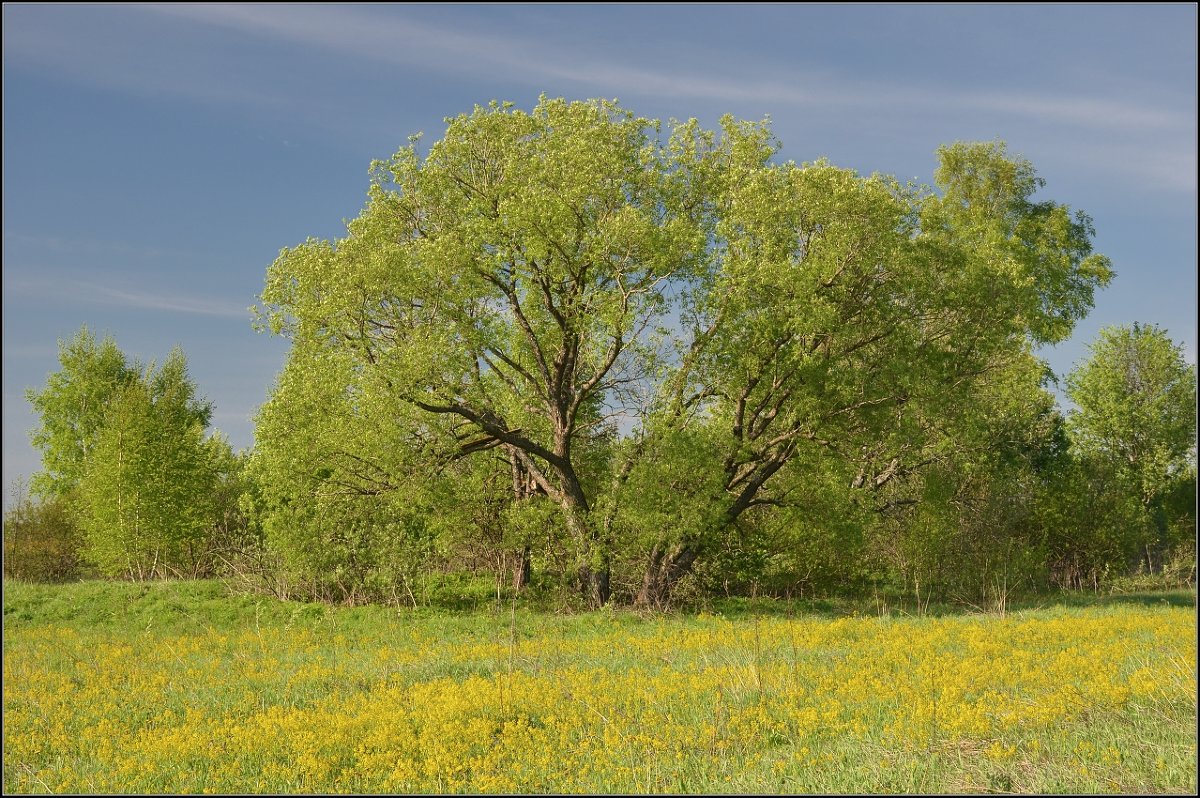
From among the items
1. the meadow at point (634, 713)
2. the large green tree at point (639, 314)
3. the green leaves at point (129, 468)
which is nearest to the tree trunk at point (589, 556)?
the large green tree at point (639, 314)

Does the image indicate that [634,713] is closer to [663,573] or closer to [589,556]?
[589,556]

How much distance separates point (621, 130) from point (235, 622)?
1553 centimetres

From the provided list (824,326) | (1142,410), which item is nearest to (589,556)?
(824,326)

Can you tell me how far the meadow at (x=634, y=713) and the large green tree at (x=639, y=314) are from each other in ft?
20.7

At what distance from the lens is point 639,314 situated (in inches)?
880

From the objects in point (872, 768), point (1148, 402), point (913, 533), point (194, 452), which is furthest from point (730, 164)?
point (1148, 402)

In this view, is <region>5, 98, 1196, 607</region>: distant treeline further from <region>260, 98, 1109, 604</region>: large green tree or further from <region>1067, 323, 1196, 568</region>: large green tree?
<region>1067, 323, 1196, 568</region>: large green tree

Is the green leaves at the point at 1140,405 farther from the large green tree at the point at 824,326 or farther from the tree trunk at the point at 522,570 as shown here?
the tree trunk at the point at 522,570

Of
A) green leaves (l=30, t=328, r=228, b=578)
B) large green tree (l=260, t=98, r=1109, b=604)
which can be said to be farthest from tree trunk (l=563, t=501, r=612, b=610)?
green leaves (l=30, t=328, r=228, b=578)

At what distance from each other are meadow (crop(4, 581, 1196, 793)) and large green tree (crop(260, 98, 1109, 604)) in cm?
632

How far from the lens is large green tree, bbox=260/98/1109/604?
22.0 m

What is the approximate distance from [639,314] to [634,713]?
43.7ft

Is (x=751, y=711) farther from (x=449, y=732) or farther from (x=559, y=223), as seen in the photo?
(x=559, y=223)

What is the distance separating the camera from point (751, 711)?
32.1 ft
